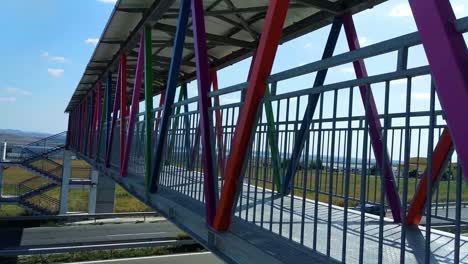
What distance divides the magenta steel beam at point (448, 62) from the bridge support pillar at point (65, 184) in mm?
26842

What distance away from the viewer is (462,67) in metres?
1.64

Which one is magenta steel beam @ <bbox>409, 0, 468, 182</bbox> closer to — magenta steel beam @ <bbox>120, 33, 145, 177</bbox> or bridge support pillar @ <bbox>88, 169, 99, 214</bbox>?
magenta steel beam @ <bbox>120, 33, 145, 177</bbox>

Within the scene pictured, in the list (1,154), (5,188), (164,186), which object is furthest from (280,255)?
(5,188)

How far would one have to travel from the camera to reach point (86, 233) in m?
22.3

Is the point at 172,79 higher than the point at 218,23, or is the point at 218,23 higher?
the point at 218,23

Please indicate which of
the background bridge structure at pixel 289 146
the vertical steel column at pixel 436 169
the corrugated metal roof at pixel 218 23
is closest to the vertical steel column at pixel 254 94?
the background bridge structure at pixel 289 146

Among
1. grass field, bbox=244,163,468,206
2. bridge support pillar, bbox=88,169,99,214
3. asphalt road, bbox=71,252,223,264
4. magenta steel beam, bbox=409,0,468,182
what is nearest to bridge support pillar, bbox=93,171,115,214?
bridge support pillar, bbox=88,169,99,214

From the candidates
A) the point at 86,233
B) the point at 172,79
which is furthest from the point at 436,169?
the point at 86,233

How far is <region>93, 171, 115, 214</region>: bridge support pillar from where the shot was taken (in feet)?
89.7

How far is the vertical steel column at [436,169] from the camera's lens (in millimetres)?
4497

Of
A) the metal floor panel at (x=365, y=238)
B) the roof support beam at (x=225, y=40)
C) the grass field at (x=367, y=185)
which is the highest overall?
the roof support beam at (x=225, y=40)

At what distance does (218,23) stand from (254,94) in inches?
237

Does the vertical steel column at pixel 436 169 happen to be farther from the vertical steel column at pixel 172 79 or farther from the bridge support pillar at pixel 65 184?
the bridge support pillar at pixel 65 184

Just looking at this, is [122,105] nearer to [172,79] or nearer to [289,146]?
[172,79]
